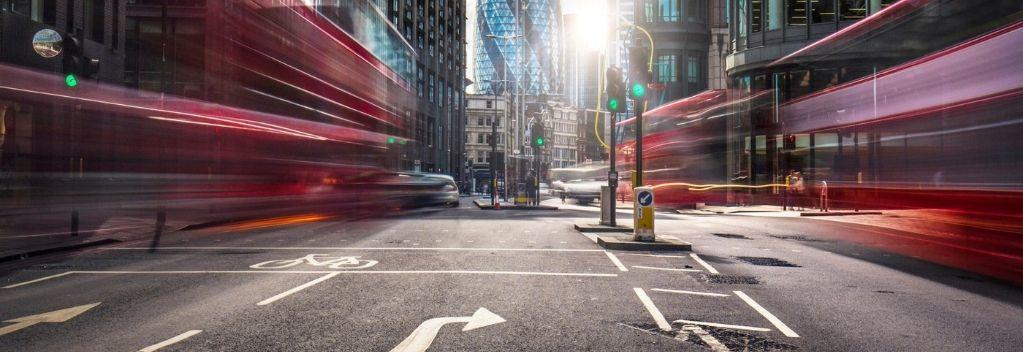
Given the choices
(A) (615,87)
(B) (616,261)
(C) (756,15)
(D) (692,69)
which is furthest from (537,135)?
(D) (692,69)

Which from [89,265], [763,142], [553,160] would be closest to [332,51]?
[89,265]

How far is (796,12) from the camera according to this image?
3659cm

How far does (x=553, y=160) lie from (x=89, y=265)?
479 ft

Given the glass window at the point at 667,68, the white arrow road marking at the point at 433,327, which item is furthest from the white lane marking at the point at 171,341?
the glass window at the point at 667,68

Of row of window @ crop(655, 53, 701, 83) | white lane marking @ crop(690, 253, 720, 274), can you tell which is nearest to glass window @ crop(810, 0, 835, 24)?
row of window @ crop(655, 53, 701, 83)

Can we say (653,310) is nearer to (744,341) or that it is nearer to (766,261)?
(744,341)

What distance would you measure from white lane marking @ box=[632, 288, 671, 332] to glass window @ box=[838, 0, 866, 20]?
2875cm

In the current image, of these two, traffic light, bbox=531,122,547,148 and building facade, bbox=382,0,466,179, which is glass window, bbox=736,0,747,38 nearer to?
traffic light, bbox=531,122,547,148

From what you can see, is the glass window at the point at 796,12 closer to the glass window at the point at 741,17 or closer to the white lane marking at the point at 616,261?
the glass window at the point at 741,17

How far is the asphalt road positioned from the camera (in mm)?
5469

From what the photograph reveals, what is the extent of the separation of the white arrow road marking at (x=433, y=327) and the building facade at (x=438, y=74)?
48248mm

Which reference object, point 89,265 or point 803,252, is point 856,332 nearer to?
point 803,252

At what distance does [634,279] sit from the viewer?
9.00 m

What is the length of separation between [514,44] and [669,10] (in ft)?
296
